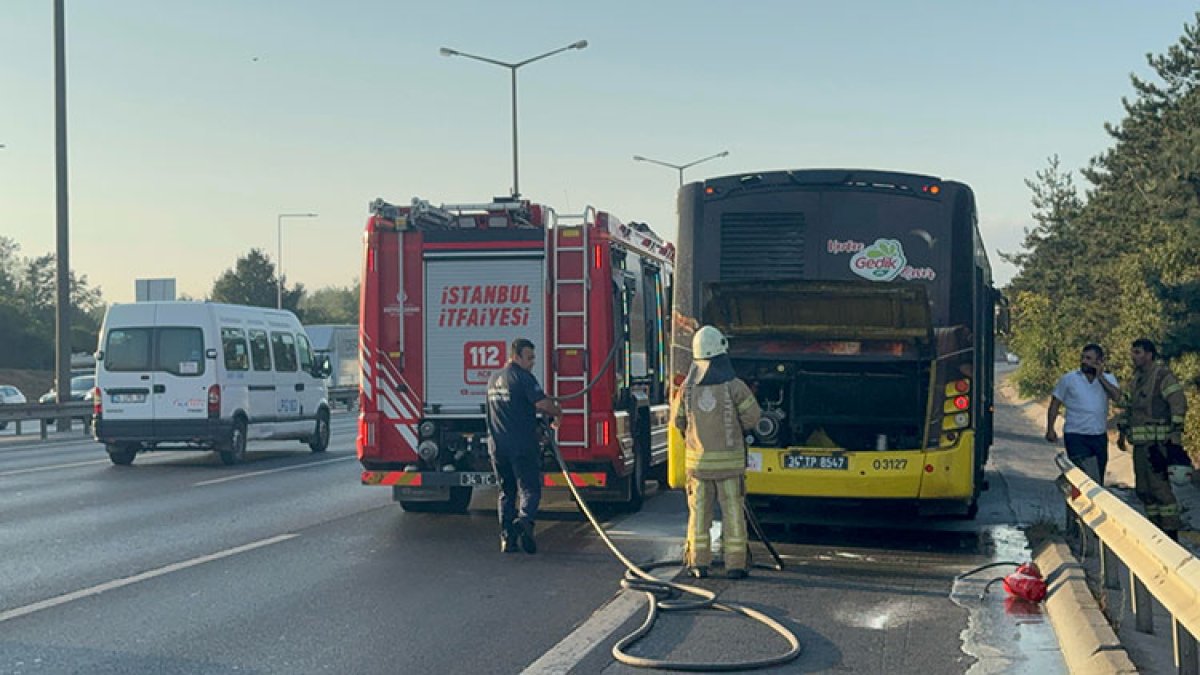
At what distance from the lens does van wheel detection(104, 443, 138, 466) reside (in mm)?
20234

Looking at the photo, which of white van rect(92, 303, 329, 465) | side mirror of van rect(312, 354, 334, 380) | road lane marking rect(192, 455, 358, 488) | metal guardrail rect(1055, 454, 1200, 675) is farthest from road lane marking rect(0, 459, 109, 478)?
metal guardrail rect(1055, 454, 1200, 675)

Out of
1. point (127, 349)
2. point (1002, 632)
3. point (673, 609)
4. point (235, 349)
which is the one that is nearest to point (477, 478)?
point (673, 609)

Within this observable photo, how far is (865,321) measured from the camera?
431 inches

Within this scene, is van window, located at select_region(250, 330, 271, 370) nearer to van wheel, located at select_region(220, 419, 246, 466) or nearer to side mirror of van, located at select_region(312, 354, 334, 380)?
van wheel, located at select_region(220, 419, 246, 466)

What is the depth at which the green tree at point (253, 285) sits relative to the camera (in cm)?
10362

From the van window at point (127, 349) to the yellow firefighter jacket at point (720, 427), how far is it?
12.3m

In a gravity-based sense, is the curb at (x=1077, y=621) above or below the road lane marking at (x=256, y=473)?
above

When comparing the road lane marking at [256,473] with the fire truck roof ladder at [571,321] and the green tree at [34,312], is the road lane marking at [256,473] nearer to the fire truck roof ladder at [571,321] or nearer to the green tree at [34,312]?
the fire truck roof ladder at [571,321]

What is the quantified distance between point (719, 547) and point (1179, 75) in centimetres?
2740

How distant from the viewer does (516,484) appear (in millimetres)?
11062

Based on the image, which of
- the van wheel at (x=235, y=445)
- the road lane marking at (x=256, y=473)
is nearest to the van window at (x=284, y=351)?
the van wheel at (x=235, y=445)

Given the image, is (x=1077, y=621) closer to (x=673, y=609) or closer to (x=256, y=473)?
(x=673, y=609)

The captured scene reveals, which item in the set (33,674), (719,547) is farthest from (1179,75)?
(33,674)

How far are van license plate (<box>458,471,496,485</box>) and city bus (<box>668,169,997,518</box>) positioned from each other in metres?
2.01
